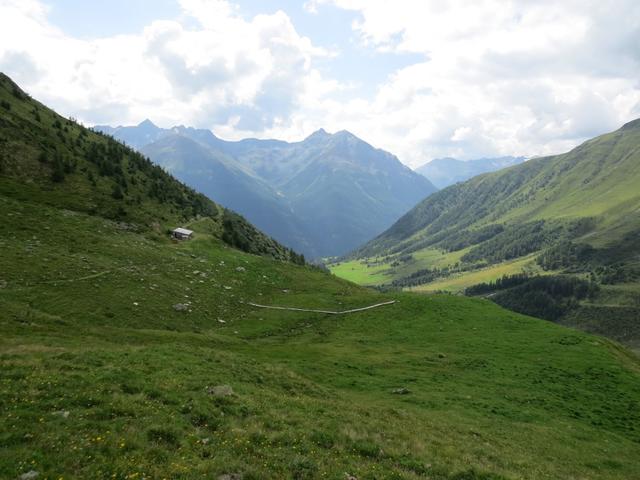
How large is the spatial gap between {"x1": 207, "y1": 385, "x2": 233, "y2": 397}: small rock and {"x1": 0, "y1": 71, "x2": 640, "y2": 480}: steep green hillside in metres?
0.11

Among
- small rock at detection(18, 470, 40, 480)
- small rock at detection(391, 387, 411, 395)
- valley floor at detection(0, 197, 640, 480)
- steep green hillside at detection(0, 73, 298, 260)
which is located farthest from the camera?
steep green hillside at detection(0, 73, 298, 260)

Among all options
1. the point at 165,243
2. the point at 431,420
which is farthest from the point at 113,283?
the point at 431,420

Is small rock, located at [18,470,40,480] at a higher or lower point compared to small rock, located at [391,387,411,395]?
higher

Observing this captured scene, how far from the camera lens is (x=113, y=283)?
47688 mm

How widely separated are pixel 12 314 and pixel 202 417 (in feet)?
77.5

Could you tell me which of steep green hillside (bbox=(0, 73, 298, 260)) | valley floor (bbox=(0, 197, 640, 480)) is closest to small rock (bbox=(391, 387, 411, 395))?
valley floor (bbox=(0, 197, 640, 480))

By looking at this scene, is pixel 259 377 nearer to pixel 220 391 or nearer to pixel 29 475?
pixel 220 391

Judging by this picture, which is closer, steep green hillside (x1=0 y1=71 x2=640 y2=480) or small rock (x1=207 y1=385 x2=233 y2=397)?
steep green hillside (x1=0 y1=71 x2=640 y2=480)

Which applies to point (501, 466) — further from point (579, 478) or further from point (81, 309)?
point (81, 309)

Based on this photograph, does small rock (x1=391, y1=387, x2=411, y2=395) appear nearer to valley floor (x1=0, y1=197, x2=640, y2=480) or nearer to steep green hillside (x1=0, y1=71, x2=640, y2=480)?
steep green hillside (x1=0, y1=71, x2=640, y2=480)

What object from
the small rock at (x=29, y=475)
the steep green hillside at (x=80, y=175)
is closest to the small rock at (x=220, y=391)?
the small rock at (x=29, y=475)

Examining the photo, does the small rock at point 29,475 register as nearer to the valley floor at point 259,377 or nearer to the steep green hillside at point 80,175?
the valley floor at point 259,377

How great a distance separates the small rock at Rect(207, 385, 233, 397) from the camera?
2247 cm

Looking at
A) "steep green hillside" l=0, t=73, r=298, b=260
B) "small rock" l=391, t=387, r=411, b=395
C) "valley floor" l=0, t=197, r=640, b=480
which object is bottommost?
"small rock" l=391, t=387, r=411, b=395
